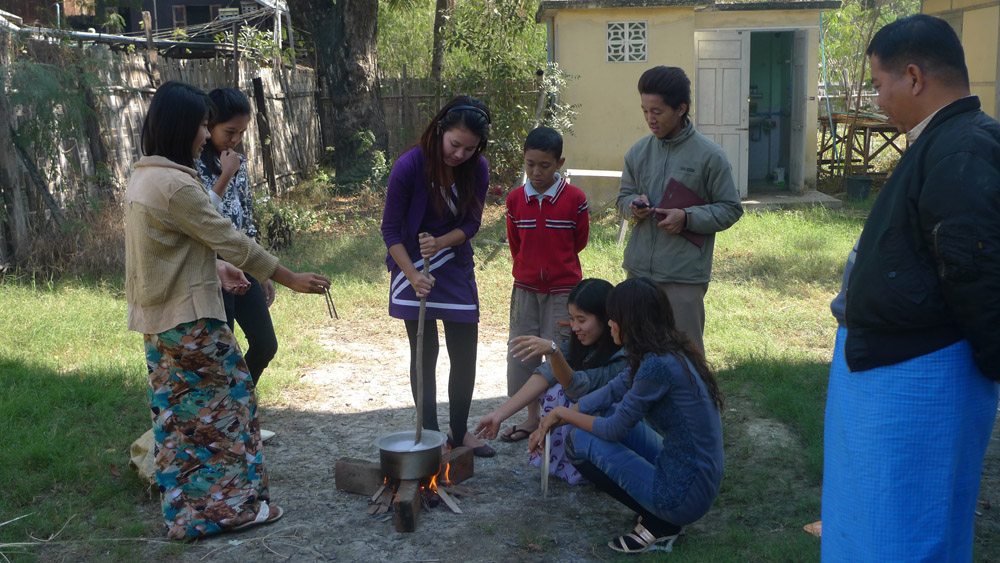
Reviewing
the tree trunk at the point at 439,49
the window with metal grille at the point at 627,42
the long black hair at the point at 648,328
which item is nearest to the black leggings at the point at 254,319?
the long black hair at the point at 648,328

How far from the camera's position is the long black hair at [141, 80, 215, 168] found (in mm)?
3113

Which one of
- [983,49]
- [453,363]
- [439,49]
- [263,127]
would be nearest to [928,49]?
[453,363]

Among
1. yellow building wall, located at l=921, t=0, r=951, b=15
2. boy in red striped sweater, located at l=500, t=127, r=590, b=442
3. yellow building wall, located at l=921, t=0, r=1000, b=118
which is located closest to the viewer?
boy in red striped sweater, located at l=500, t=127, r=590, b=442

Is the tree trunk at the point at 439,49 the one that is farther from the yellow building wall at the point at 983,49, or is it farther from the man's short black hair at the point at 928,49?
the man's short black hair at the point at 928,49

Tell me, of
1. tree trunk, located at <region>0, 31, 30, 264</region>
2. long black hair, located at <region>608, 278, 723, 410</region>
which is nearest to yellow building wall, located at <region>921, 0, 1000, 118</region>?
long black hair, located at <region>608, 278, 723, 410</region>

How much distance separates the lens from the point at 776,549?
3.25 meters

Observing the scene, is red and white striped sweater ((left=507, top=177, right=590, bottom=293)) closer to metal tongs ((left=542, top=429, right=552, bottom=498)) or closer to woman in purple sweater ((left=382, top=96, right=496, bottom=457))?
woman in purple sweater ((left=382, top=96, right=496, bottom=457))

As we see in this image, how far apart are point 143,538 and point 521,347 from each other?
1788mm

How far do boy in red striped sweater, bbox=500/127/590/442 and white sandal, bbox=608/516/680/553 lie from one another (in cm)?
118

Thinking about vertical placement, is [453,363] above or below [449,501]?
above

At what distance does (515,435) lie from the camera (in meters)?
4.62

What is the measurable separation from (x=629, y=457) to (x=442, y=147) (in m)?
1.58

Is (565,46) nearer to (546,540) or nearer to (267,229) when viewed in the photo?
(267,229)

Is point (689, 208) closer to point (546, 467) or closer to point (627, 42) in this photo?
point (546, 467)
